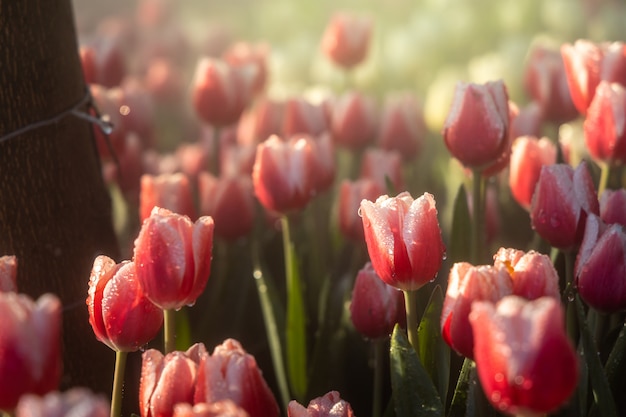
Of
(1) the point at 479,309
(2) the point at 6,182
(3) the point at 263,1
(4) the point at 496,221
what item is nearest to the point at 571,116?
(4) the point at 496,221

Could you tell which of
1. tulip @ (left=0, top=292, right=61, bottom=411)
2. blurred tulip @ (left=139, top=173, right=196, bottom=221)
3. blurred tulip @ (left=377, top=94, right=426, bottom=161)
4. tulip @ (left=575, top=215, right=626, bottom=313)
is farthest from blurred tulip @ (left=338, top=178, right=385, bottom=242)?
tulip @ (left=0, top=292, right=61, bottom=411)

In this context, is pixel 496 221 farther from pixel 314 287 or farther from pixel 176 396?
pixel 176 396

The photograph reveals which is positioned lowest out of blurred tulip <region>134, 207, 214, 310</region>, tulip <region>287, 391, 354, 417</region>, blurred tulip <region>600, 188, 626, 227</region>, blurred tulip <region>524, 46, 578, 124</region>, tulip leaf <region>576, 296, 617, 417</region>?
tulip leaf <region>576, 296, 617, 417</region>

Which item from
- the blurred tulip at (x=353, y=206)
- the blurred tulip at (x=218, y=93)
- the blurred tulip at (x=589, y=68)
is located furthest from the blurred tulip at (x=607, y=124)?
the blurred tulip at (x=218, y=93)

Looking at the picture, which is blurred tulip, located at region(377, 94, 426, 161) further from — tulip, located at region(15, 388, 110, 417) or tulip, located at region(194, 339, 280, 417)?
tulip, located at region(15, 388, 110, 417)

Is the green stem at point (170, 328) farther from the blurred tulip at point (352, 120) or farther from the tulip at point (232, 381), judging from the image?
the blurred tulip at point (352, 120)
